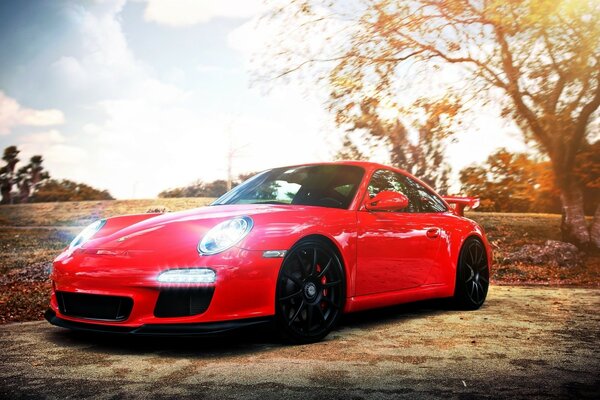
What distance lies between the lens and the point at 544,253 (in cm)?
1371

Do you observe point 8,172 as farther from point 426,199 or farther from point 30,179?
point 426,199

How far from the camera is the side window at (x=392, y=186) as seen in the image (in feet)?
17.5

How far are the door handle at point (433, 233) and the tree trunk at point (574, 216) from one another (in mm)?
9570

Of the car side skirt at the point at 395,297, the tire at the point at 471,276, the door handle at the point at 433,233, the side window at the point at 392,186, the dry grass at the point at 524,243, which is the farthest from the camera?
the dry grass at the point at 524,243

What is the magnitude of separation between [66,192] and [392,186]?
99.9ft

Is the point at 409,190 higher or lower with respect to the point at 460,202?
higher

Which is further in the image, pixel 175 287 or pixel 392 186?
pixel 392 186

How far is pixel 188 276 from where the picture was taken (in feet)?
12.5

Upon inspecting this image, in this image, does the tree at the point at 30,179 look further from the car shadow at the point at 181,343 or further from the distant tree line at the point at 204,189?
the car shadow at the point at 181,343

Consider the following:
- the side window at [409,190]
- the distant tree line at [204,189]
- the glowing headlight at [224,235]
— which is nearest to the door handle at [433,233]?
the side window at [409,190]

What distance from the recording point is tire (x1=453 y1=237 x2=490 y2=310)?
624 cm

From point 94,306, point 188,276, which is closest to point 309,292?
point 188,276

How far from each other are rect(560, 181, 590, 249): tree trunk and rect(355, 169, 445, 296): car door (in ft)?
31.2

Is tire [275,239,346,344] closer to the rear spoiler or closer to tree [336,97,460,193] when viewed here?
the rear spoiler
